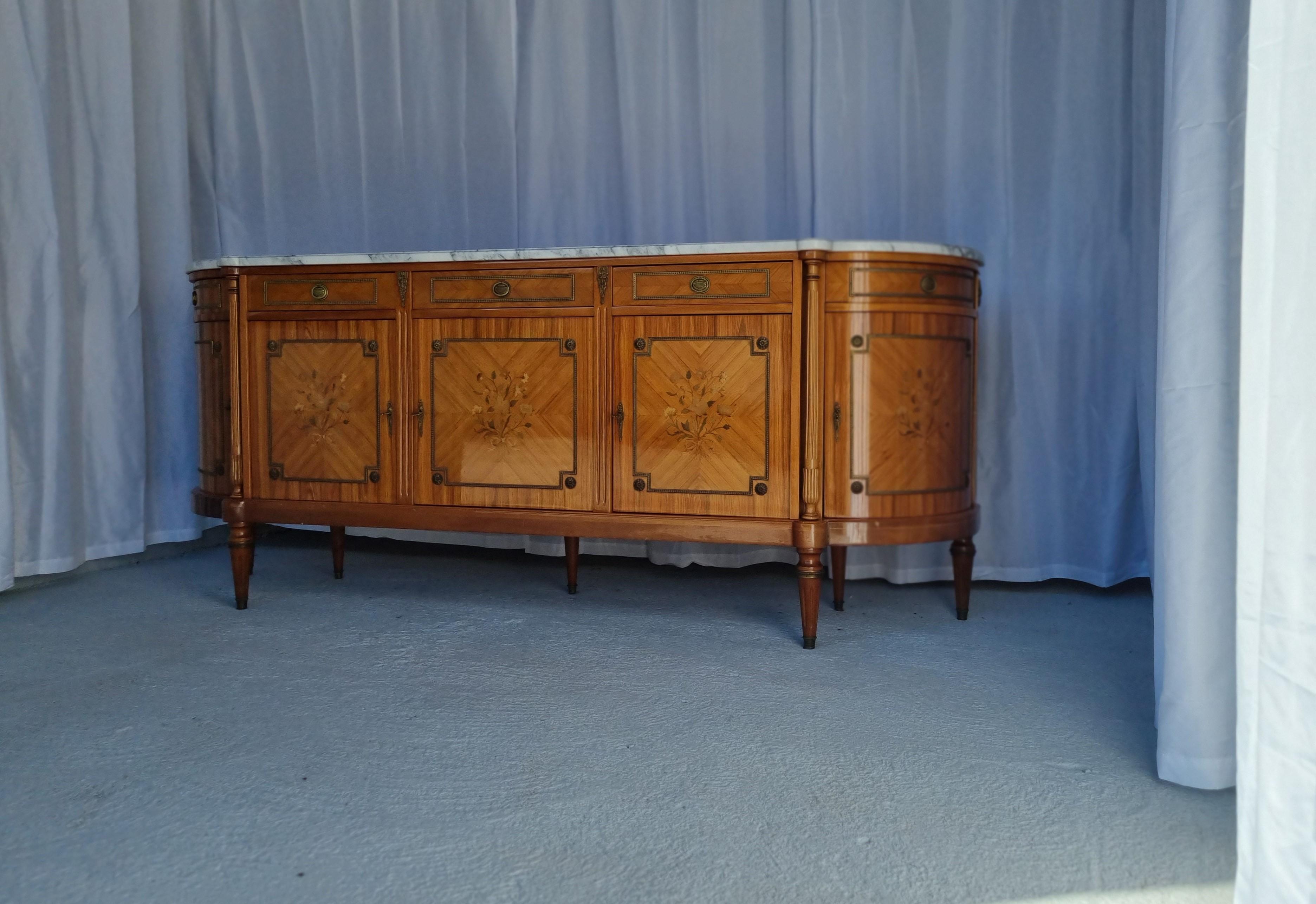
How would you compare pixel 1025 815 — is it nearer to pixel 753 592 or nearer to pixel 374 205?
pixel 753 592

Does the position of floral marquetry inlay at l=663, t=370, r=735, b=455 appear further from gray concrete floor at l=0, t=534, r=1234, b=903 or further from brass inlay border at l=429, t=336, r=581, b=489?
gray concrete floor at l=0, t=534, r=1234, b=903

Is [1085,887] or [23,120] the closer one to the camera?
[1085,887]

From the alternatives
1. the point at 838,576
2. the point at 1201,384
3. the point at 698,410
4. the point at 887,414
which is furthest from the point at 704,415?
the point at 1201,384

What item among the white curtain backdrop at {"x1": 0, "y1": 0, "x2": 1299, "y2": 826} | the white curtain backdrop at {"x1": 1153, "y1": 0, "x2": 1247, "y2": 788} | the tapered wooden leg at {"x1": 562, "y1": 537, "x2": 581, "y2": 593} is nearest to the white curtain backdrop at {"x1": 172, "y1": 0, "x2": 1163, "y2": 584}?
the white curtain backdrop at {"x1": 0, "y1": 0, "x2": 1299, "y2": 826}

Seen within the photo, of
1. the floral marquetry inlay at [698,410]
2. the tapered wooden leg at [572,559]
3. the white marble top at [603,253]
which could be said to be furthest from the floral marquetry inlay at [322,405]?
the floral marquetry inlay at [698,410]

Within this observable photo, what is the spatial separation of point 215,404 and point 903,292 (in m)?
1.74

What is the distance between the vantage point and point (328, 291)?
2502mm

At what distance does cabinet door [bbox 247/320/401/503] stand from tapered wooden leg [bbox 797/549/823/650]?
39.5 inches

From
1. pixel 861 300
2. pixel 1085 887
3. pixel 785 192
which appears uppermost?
pixel 785 192

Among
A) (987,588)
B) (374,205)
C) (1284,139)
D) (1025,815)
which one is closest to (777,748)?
(1025,815)

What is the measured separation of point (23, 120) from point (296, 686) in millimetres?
1806

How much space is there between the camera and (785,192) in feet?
9.70

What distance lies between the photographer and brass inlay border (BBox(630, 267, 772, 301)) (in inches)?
87.7

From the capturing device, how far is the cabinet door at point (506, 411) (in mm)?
2371
